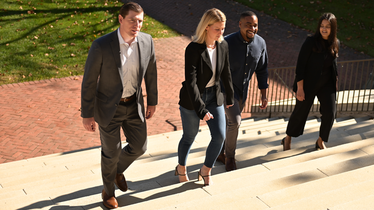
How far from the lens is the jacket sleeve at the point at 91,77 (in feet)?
10.1

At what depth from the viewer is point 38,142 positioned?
6.97m

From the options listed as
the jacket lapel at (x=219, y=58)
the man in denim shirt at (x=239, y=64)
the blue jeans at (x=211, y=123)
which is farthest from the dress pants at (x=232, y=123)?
the jacket lapel at (x=219, y=58)

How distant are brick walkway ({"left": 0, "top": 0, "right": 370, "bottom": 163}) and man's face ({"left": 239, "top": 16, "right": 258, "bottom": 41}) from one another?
7.62ft

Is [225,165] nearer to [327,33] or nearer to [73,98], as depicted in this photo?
[327,33]

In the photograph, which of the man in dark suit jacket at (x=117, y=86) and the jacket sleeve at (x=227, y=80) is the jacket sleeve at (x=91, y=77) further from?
the jacket sleeve at (x=227, y=80)

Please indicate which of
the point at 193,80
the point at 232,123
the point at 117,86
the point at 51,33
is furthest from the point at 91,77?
the point at 51,33

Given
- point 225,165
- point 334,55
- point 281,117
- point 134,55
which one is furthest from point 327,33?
point 281,117

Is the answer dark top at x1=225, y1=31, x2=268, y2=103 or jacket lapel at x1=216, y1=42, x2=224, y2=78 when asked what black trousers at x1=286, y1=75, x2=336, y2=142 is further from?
jacket lapel at x1=216, y1=42, x2=224, y2=78

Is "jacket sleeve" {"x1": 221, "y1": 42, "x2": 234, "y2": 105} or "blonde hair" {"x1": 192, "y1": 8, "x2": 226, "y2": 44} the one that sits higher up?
"blonde hair" {"x1": 192, "y1": 8, "x2": 226, "y2": 44}

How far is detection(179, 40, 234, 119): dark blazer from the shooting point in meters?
3.35

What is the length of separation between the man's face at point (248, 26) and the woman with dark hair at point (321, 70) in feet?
2.41

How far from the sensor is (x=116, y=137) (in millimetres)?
3355

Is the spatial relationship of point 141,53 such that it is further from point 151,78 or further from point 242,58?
point 242,58

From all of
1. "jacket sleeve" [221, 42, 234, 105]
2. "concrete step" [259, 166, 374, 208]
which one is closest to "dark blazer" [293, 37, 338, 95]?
"jacket sleeve" [221, 42, 234, 105]
